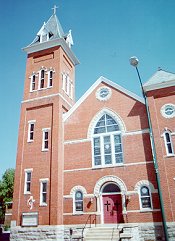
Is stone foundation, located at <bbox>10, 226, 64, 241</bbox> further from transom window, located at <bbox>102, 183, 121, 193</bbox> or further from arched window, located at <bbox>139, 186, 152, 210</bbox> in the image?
arched window, located at <bbox>139, 186, 152, 210</bbox>

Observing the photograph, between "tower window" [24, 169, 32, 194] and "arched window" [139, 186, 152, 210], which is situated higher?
"tower window" [24, 169, 32, 194]

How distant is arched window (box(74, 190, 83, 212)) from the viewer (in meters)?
18.0

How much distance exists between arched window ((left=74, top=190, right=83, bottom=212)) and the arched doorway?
1.70m

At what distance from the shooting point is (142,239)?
1534 cm

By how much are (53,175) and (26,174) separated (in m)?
2.71

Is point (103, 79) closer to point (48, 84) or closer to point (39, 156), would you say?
point (48, 84)

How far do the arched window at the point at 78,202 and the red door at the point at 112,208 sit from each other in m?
1.79

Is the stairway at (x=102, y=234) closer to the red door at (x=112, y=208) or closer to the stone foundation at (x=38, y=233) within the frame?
the red door at (x=112, y=208)

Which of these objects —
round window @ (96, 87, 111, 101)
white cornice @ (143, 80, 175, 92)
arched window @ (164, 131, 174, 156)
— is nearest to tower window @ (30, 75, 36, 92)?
round window @ (96, 87, 111, 101)

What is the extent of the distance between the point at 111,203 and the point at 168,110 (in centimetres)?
813

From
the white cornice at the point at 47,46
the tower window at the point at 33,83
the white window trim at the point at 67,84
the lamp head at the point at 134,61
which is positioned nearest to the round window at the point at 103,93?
the white window trim at the point at 67,84

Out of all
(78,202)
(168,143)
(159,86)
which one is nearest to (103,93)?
(159,86)

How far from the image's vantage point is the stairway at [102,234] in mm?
15000

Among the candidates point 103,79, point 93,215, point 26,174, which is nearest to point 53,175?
point 26,174
